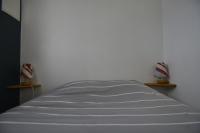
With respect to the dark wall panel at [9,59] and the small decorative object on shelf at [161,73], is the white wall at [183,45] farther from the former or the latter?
the dark wall panel at [9,59]

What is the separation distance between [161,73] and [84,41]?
3.79 feet

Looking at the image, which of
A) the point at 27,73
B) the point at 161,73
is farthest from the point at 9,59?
Result: the point at 161,73

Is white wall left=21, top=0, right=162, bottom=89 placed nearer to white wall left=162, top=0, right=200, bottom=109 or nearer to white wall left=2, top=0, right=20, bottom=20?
white wall left=2, top=0, right=20, bottom=20

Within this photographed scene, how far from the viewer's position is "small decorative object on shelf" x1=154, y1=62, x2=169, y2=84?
2262 millimetres

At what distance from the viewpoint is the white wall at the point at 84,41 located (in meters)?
2.34

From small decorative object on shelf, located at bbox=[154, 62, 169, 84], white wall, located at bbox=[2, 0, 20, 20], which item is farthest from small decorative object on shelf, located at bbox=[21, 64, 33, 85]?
small decorative object on shelf, located at bbox=[154, 62, 169, 84]

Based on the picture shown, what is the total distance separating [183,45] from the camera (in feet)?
6.72

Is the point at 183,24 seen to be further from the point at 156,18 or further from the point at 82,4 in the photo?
the point at 82,4

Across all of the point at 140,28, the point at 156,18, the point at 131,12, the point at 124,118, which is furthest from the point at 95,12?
the point at 124,118

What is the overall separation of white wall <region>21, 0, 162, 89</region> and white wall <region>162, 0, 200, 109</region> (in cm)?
29

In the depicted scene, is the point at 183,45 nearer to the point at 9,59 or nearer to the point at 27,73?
the point at 27,73

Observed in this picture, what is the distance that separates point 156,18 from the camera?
8.04 feet

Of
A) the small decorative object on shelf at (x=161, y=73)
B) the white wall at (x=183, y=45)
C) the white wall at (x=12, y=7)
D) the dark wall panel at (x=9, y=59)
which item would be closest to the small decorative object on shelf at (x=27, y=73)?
the dark wall panel at (x=9, y=59)

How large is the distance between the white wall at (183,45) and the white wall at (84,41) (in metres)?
0.29
